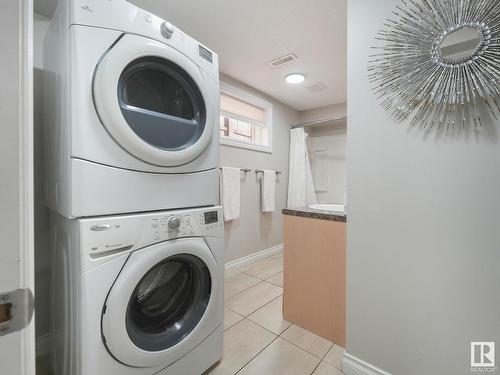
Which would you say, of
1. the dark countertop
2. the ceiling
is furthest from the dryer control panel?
the ceiling

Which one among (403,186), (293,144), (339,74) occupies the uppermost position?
(339,74)

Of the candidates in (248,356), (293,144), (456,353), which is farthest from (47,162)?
(293,144)

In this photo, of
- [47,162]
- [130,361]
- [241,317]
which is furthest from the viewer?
[241,317]

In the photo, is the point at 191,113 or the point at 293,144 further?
the point at 293,144

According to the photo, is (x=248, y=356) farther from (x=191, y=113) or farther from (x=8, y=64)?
(x=8, y=64)

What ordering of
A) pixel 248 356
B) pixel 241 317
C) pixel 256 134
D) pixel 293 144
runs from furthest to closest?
pixel 293 144, pixel 256 134, pixel 241 317, pixel 248 356

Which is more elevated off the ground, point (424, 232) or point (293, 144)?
point (293, 144)

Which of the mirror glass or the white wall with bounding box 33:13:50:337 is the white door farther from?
the mirror glass

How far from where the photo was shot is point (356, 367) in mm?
1107

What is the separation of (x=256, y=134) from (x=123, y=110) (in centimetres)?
216

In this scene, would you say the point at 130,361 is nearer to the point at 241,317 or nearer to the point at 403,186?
the point at 241,317

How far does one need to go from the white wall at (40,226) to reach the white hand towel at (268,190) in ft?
6.65

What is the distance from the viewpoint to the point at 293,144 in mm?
3189

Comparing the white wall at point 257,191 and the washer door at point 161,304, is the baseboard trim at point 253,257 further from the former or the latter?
the washer door at point 161,304
